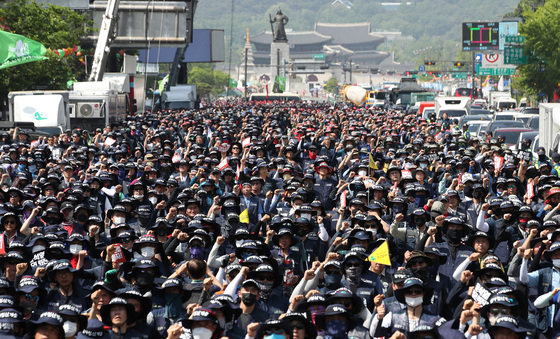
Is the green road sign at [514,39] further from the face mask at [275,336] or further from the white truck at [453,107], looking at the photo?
the face mask at [275,336]

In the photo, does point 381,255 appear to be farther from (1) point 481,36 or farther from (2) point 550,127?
(1) point 481,36

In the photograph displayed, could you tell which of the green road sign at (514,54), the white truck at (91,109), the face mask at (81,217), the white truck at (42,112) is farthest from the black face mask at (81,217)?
the green road sign at (514,54)

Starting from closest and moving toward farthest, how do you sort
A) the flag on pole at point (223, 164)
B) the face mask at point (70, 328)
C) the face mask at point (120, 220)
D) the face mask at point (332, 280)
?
the face mask at point (70, 328) → the face mask at point (332, 280) → the face mask at point (120, 220) → the flag on pole at point (223, 164)

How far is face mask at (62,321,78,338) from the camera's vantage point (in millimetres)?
8312

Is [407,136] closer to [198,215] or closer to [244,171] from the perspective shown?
[244,171]

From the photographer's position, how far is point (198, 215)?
13180 millimetres

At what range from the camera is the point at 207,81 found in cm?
17212

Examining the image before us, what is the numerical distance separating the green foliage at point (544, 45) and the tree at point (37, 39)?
25.3m

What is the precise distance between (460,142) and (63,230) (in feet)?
51.3

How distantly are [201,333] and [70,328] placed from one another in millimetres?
1033

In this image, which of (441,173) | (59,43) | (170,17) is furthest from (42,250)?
(170,17)

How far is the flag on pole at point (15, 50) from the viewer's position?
28.1 m

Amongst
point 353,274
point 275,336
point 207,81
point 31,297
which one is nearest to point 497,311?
point 275,336

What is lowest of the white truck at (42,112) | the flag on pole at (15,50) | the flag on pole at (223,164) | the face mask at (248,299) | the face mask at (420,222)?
the face mask at (248,299)
